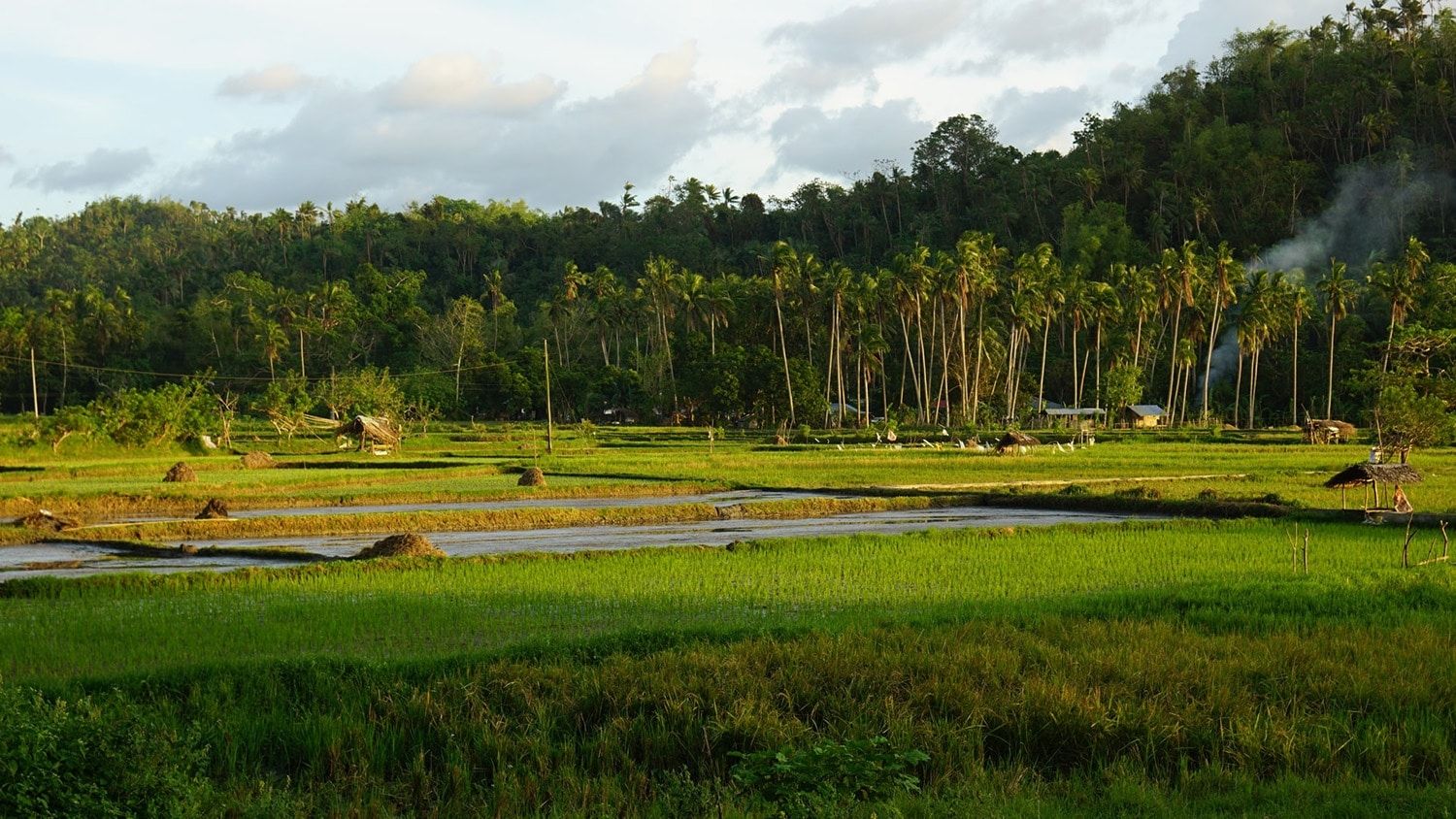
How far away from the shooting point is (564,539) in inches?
851

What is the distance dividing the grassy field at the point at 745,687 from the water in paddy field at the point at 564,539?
2.57m

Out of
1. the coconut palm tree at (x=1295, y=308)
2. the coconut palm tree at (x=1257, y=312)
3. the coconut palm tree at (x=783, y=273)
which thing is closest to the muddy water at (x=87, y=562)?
the coconut palm tree at (x=783, y=273)

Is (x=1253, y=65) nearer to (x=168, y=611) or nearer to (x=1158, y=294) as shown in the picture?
(x=1158, y=294)

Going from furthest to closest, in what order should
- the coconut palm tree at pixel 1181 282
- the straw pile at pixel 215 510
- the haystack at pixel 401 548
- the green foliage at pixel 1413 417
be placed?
1. the coconut palm tree at pixel 1181 282
2. the straw pile at pixel 215 510
3. the green foliage at pixel 1413 417
4. the haystack at pixel 401 548

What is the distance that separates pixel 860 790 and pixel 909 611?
5.55 meters

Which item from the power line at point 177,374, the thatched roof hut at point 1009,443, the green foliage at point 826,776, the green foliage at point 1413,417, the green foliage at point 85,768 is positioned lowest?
the thatched roof hut at point 1009,443

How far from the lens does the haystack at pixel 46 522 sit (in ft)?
69.6

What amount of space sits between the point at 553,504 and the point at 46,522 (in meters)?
10.6

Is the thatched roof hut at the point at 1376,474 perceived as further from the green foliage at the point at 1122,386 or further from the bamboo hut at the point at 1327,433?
the green foliage at the point at 1122,386

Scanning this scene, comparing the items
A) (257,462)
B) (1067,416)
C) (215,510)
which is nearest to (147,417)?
(257,462)

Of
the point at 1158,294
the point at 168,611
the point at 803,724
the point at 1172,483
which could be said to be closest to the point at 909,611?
the point at 803,724

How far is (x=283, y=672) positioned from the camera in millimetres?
9188

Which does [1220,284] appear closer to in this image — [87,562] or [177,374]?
[87,562]

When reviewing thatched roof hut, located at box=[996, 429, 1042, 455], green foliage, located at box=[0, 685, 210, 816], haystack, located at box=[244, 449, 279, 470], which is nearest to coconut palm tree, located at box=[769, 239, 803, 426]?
thatched roof hut, located at box=[996, 429, 1042, 455]
